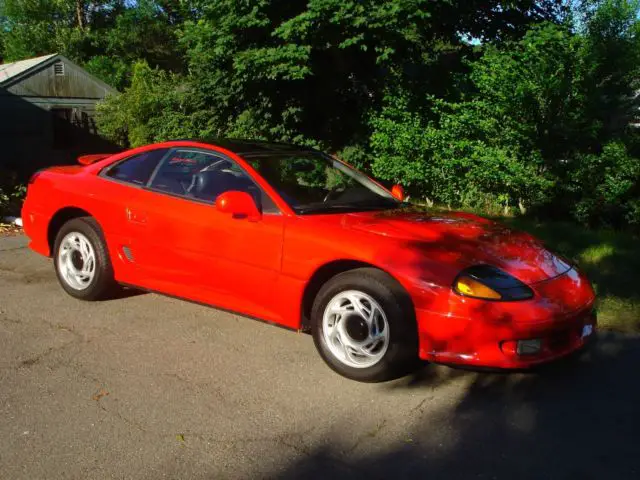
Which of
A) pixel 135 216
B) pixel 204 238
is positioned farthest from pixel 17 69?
pixel 204 238

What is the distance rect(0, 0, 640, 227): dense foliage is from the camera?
7.97 meters

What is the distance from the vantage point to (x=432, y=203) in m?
9.98

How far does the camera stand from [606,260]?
6531 mm

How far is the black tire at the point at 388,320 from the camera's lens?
11.9 ft

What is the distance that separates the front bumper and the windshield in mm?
1259

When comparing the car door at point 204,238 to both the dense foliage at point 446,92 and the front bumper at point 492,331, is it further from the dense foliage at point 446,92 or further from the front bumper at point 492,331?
the dense foliage at point 446,92

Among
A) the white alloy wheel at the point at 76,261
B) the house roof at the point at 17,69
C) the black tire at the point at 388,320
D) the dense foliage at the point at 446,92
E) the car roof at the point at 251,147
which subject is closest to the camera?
the black tire at the point at 388,320

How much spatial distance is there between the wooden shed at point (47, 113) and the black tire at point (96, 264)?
18.0 meters

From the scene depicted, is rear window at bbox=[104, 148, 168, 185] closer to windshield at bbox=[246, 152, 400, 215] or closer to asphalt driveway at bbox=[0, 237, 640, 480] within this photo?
windshield at bbox=[246, 152, 400, 215]

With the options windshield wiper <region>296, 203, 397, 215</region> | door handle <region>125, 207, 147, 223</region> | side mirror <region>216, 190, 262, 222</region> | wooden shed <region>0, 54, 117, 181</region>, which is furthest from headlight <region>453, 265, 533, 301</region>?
wooden shed <region>0, 54, 117, 181</region>

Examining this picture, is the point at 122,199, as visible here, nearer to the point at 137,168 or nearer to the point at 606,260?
the point at 137,168

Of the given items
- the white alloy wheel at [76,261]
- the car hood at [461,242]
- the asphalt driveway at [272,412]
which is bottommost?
the asphalt driveway at [272,412]

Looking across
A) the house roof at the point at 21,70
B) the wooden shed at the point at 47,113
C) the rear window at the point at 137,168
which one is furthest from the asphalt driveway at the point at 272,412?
the house roof at the point at 21,70

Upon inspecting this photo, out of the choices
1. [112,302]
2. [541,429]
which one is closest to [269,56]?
[112,302]
